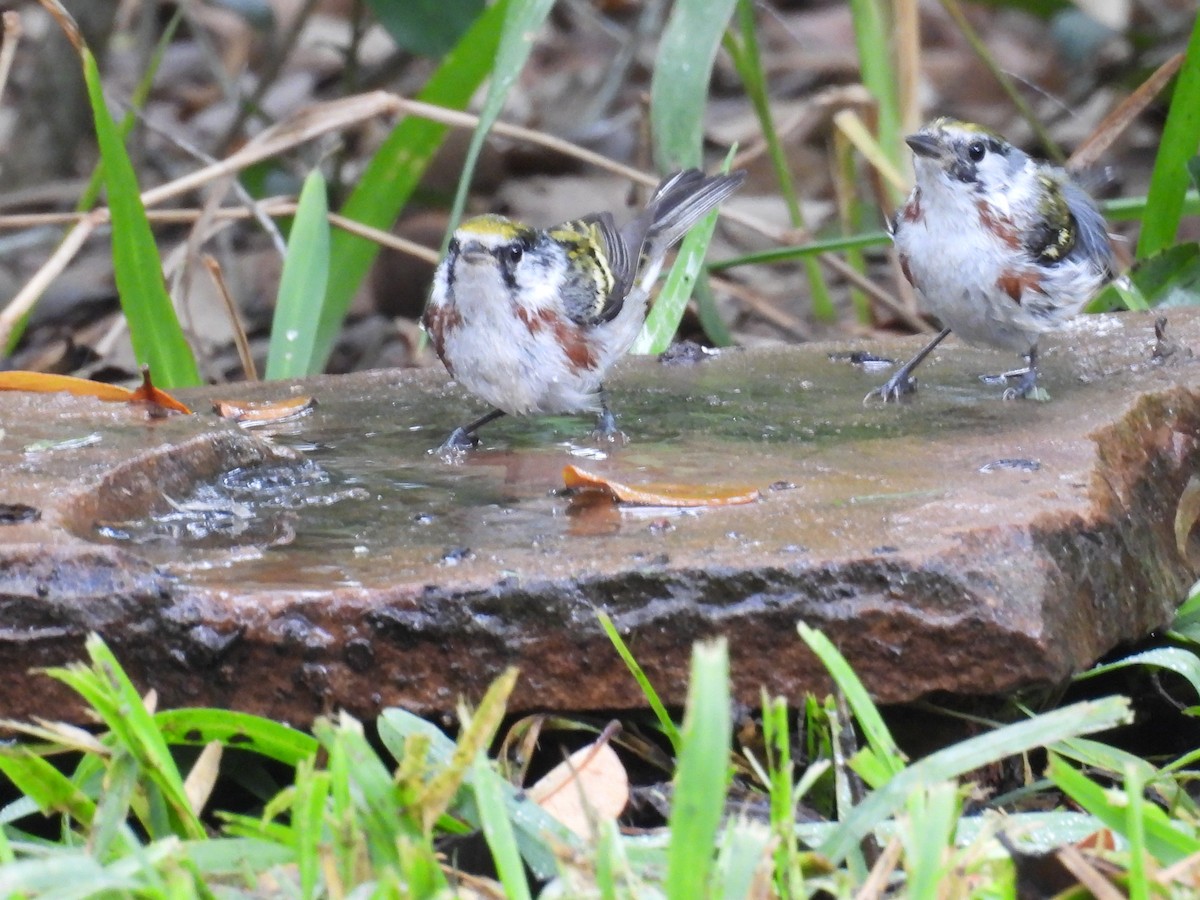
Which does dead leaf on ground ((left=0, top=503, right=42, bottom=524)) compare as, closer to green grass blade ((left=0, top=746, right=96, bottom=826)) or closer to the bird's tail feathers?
green grass blade ((left=0, top=746, right=96, bottom=826))

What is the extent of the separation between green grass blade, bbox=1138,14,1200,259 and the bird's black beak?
1.10 meters

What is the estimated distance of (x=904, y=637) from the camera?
109 inches

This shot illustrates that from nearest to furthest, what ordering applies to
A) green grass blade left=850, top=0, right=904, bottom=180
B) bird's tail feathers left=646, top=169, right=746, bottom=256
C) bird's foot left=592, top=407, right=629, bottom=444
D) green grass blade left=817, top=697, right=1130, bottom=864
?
green grass blade left=817, top=697, right=1130, bottom=864 < bird's foot left=592, top=407, right=629, bottom=444 < bird's tail feathers left=646, top=169, right=746, bottom=256 < green grass blade left=850, top=0, right=904, bottom=180

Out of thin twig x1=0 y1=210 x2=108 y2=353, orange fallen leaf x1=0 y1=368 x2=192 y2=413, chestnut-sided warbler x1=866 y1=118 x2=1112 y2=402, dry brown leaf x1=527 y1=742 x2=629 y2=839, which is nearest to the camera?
dry brown leaf x1=527 y1=742 x2=629 y2=839

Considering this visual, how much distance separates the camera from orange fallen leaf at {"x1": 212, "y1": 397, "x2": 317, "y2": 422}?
13.6 ft

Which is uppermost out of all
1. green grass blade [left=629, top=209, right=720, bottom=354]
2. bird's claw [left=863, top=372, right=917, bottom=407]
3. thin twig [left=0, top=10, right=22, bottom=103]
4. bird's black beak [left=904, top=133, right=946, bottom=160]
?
thin twig [left=0, top=10, right=22, bottom=103]

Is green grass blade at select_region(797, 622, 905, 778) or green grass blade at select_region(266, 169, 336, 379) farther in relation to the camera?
green grass blade at select_region(266, 169, 336, 379)

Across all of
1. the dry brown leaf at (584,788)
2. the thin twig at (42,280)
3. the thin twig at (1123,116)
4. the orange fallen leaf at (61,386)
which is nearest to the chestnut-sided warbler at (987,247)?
the thin twig at (1123,116)

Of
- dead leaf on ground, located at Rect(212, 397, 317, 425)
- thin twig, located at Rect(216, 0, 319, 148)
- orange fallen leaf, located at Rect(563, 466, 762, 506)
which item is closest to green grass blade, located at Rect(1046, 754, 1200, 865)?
orange fallen leaf, located at Rect(563, 466, 762, 506)

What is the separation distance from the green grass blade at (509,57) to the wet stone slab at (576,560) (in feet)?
4.12

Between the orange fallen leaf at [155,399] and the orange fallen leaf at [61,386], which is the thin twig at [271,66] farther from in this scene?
the orange fallen leaf at [155,399]

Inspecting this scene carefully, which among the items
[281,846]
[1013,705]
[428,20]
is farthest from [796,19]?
[281,846]

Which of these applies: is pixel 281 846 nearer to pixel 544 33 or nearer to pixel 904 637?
pixel 904 637

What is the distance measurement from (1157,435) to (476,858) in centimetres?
196
